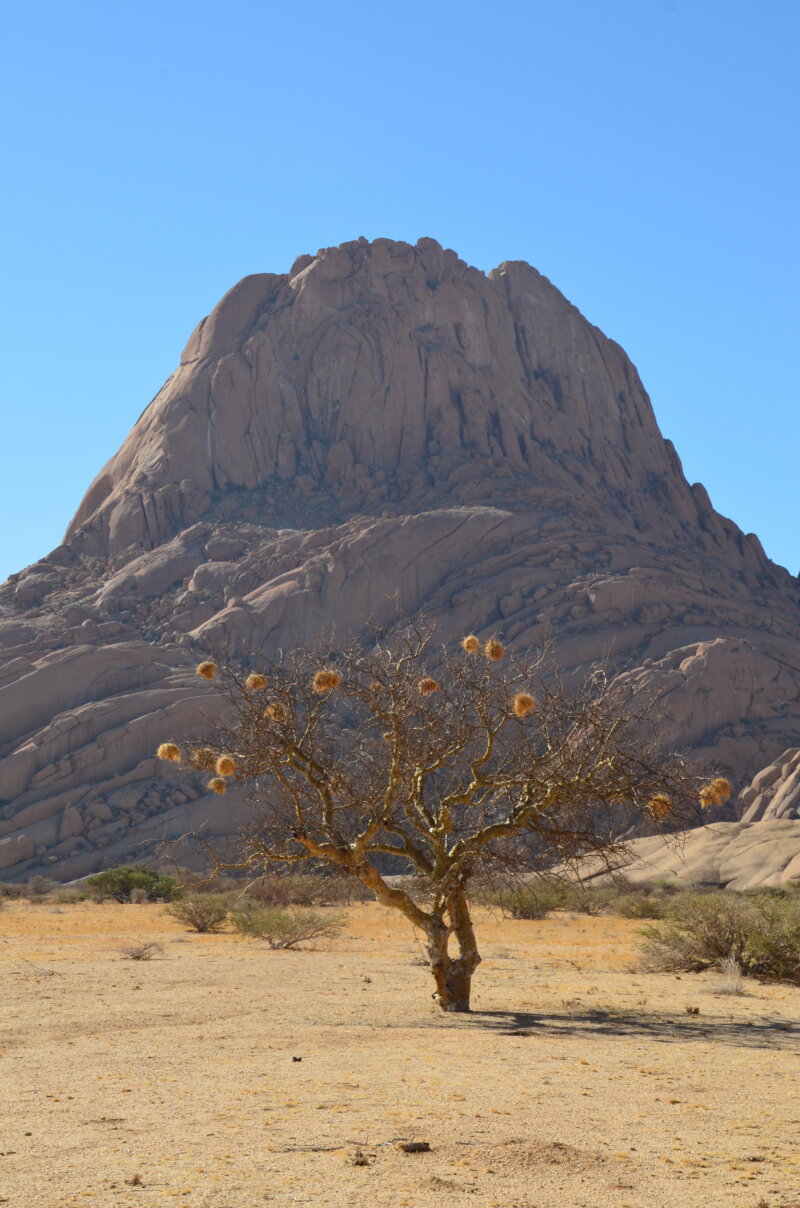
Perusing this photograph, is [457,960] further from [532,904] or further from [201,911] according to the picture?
[532,904]

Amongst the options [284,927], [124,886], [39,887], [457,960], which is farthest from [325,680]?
[39,887]

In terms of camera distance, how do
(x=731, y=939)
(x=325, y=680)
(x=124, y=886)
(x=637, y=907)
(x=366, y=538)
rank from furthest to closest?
(x=366, y=538), (x=124, y=886), (x=637, y=907), (x=731, y=939), (x=325, y=680)

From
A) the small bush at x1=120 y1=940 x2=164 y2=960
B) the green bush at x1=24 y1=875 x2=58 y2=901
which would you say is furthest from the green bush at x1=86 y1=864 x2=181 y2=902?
the small bush at x1=120 y1=940 x2=164 y2=960

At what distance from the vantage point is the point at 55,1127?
8.59m

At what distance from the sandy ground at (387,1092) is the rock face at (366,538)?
41.8 metres

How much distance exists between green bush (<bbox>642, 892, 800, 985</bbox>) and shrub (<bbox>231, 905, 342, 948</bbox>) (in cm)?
851

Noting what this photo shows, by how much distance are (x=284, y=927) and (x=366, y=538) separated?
57.1 metres

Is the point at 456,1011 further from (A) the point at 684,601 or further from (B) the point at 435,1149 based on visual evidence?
(A) the point at 684,601

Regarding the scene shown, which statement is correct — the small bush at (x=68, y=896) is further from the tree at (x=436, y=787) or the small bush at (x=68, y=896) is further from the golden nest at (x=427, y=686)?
the golden nest at (x=427, y=686)

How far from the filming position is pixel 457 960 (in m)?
15.8

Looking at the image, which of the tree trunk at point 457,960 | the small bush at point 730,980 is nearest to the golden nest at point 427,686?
the tree trunk at point 457,960

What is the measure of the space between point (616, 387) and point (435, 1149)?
109762mm

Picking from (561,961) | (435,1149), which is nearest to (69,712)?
(561,961)

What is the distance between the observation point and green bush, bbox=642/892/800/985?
812 inches
